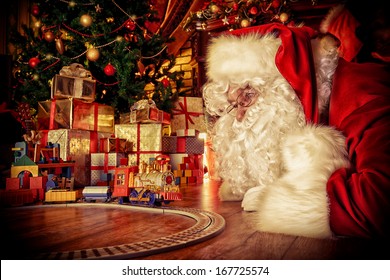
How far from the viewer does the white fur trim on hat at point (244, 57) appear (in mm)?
1106

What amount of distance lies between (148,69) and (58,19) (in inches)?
28.7

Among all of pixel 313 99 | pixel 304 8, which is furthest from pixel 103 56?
pixel 304 8

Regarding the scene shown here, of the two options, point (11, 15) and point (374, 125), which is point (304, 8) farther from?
point (11, 15)

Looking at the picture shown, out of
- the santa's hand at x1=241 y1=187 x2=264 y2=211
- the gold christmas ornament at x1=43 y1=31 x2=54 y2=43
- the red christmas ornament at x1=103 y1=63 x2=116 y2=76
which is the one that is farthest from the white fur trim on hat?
the gold christmas ornament at x1=43 y1=31 x2=54 y2=43

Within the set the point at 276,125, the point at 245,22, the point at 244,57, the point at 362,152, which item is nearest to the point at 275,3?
the point at 245,22

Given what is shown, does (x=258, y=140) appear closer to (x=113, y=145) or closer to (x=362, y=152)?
(x=362, y=152)

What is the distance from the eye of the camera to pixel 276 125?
1.11 meters

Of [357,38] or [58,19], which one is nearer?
[357,38]

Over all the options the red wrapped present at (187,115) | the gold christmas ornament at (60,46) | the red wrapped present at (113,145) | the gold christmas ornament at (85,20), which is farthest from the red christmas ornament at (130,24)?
the red wrapped present at (113,145)

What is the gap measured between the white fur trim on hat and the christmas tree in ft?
3.59

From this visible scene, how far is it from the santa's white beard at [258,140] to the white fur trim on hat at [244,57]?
0.10m

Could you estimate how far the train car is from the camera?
114 centimetres

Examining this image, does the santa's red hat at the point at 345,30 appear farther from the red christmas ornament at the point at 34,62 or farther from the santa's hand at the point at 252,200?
the red christmas ornament at the point at 34,62
